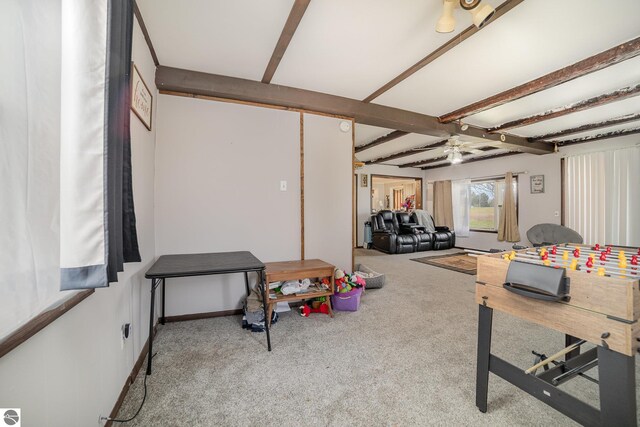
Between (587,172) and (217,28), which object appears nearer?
(217,28)

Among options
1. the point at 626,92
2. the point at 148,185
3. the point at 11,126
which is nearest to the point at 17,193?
the point at 11,126

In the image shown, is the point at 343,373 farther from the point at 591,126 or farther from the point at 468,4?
the point at 591,126

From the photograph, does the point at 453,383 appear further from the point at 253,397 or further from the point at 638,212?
the point at 638,212

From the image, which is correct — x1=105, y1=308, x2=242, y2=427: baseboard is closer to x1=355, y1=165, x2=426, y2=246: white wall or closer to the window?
x1=355, y1=165, x2=426, y2=246: white wall

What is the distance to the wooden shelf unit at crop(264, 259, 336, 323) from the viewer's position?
2.35 m

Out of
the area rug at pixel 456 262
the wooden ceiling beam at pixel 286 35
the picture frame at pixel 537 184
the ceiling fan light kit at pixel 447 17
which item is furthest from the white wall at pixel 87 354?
the picture frame at pixel 537 184

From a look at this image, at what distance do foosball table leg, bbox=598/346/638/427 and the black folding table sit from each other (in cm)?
181

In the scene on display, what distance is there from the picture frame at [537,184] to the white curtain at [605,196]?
481 mm

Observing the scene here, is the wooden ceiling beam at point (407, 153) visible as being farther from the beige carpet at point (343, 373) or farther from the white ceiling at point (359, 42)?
the beige carpet at point (343, 373)

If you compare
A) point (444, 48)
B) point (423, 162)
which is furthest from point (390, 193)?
point (444, 48)

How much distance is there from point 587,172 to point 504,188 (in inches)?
62.8

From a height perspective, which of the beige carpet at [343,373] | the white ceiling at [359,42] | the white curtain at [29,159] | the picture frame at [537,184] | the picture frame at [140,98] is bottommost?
the beige carpet at [343,373]

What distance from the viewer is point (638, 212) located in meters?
4.19

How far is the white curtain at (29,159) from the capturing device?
60 cm
